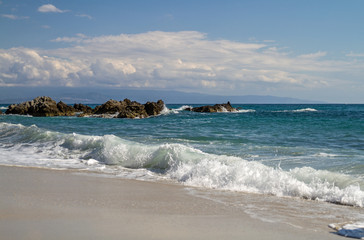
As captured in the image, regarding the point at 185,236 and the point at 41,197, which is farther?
the point at 41,197

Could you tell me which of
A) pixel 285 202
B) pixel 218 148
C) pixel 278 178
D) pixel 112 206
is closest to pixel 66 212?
pixel 112 206

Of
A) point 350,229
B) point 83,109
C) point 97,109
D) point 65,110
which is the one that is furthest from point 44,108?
point 350,229

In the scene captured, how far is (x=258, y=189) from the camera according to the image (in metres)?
7.16

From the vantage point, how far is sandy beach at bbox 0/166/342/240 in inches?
165

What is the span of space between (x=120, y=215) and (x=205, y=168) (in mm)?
3662

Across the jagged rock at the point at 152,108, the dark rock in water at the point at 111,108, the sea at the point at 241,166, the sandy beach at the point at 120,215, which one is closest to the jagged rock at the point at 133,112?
the dark rock in water at the point at 111,108

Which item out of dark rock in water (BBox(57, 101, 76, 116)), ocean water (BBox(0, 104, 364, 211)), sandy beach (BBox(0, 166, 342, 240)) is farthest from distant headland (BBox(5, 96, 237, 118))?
sandy beach (BBox(0, 166, 342, 240))

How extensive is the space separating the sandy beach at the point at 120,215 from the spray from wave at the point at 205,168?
3.67ft

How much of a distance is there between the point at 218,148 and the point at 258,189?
5908 mm

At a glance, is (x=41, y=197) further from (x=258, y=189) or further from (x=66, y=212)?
(x=258, y=189)

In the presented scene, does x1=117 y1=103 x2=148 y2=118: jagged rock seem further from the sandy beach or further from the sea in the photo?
the sandy beach

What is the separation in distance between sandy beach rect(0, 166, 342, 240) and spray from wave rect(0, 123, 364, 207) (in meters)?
1.12

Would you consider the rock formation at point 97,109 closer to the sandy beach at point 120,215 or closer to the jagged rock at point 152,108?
the jagged rock at point 152,108

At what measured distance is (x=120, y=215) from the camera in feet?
16.3
